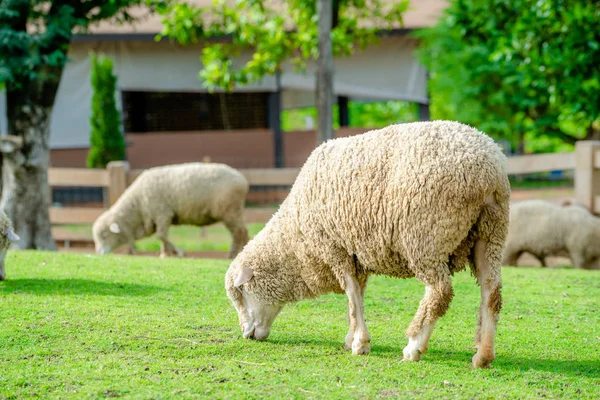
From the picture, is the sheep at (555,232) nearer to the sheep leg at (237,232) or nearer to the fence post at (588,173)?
the fence post at (588,173)

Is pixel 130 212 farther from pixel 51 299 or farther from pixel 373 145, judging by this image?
pixel 373 145

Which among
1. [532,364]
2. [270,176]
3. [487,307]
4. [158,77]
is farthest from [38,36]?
[158,77]

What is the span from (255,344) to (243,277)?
0.53 m

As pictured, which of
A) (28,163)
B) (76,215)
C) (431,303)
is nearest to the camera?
(431,303)

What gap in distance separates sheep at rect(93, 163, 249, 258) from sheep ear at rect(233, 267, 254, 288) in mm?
6087

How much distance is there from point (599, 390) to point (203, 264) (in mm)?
5602

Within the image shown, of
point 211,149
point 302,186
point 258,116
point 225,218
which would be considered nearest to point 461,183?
point 302,186

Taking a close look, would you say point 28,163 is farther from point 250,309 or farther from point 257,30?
point 250,309

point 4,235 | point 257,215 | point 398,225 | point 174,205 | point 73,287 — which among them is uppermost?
point 398,225

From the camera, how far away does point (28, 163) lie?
12016mm

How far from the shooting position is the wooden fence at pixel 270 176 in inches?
455

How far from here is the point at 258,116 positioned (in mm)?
22344

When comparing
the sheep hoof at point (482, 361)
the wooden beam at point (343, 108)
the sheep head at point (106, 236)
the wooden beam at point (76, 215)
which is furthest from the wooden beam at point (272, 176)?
the wooden beam at point (343, 108)

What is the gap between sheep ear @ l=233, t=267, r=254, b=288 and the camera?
6098mm
